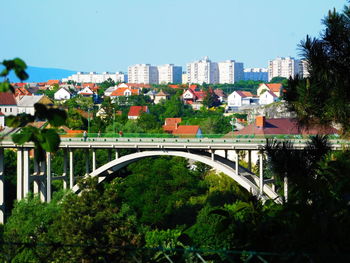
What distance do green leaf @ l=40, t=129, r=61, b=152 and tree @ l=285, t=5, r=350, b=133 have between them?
20.3 ft

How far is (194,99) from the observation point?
13438cm

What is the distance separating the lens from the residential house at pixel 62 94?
443 ft

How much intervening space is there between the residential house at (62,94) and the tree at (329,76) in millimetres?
125710

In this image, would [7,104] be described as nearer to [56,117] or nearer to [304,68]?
[304,68]

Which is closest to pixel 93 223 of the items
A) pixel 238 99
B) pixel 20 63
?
pixel 20 63

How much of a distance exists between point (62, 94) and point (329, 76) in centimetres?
12718

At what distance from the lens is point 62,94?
5340 inches

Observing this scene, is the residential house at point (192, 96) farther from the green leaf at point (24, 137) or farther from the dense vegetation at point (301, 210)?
the green leaf at point (24, 137)

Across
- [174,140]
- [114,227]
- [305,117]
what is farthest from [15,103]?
[305,117]

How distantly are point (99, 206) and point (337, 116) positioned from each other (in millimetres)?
19178

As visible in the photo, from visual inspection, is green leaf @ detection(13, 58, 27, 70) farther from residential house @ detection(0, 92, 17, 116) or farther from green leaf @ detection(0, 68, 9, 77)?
residential house @ detection(0, 92, 17, 116)

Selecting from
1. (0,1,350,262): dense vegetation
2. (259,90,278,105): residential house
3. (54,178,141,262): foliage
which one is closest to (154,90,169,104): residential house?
(259,90,278,105): residential house

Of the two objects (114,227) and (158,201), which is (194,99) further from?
(114,227)

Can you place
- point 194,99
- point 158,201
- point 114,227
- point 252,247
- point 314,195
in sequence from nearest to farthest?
point 252,247, point 314,195, point 114,227, point 158,201, point 194,99
